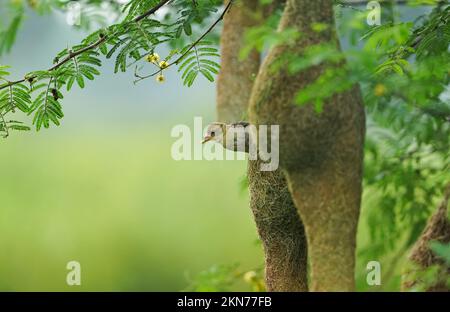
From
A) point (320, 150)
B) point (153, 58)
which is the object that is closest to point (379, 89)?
point (320, 150)

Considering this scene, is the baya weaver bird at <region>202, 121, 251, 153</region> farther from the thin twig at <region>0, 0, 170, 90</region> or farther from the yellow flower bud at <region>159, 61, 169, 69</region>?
the thin twig at <region>0, 0, 170, 90</region>

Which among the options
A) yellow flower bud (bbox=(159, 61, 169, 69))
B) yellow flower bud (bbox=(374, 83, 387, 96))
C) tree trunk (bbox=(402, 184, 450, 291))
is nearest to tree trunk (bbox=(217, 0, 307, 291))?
yellow flower bud (bbox=(159, 61, 169, 69))

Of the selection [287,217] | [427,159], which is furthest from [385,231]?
[287,217]

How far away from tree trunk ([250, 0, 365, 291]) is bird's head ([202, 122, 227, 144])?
2.21 feet

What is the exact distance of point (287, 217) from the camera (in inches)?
146

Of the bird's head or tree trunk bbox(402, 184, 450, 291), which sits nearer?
the bird's head

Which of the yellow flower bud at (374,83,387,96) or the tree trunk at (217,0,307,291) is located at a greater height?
the yellow flower bud at (374,83,387,96)

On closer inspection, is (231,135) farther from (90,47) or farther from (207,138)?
(90,47)

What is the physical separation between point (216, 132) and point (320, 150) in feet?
2.88

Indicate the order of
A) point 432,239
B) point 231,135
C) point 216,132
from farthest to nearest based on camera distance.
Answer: point 432,239, point 216,132, point 231,135

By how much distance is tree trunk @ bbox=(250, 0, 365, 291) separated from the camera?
280cm

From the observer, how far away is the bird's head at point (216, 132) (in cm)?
358

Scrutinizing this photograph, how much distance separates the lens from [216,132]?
3.61 meters
